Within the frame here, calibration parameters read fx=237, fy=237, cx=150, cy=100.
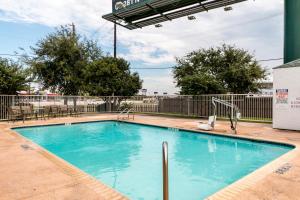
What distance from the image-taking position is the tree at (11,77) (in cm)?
1435

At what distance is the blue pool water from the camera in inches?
202

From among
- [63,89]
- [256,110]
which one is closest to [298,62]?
[256,110]

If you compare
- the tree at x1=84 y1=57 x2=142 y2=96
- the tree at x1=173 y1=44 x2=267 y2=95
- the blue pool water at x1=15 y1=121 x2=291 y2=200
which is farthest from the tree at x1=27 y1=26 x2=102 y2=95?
the blue pool water at x1=15 y1=121 x2=291 y2=200

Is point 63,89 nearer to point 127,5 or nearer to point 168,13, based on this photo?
point 127,5

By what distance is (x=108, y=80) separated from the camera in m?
19.7

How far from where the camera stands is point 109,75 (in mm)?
19719

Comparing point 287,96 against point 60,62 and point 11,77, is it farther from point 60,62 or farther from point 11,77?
point 60,62

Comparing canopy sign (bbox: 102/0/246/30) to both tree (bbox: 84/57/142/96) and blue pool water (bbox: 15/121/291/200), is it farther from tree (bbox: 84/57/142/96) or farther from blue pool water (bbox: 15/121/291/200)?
blue pool water (bbox: 15/121/291/200)

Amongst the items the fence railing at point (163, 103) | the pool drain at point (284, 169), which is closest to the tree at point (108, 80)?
the fence railing at point (163, 103)

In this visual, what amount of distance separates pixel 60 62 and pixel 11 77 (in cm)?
766

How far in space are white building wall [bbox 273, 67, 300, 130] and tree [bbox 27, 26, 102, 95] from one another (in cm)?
1729

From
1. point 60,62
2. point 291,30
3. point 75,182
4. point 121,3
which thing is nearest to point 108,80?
point 60,62

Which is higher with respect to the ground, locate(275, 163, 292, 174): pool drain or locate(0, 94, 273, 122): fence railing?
locate(0, 94, 273, 122): fence railing

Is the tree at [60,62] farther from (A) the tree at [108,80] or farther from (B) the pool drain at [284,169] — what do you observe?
(B) the pool drain at [284,169]
